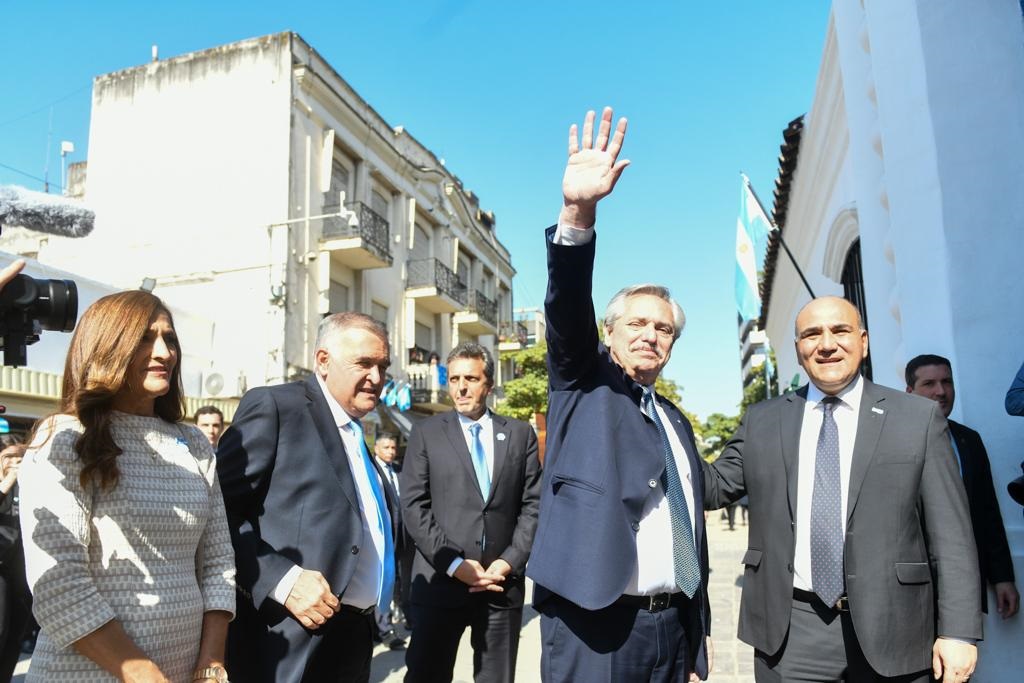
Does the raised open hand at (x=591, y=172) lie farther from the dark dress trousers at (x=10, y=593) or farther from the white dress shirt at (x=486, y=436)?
the dark dress trousers at (x=10, y=593)

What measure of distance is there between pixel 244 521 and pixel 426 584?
4.37 ft

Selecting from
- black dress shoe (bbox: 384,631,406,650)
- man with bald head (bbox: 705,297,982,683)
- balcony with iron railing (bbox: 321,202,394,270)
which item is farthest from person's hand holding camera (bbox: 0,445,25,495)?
balcony with iron railing (bbox: 321,202,394,270)

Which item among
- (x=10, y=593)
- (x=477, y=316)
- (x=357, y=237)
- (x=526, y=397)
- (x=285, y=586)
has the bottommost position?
(x=10, y=593)

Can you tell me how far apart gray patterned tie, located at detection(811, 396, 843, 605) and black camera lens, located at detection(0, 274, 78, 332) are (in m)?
2.69

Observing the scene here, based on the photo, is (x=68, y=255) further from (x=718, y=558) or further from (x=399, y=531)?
(x=399, y=531)

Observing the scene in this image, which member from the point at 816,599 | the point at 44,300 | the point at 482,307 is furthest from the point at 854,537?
the point at 482,307

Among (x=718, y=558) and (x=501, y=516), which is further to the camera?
(x=718, y=558)

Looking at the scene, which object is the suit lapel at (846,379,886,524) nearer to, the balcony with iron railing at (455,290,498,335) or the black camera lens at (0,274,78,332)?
the black camera lens at (0,274,78,332)

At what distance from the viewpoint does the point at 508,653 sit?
3.72 meters

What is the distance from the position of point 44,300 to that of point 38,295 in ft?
0.08

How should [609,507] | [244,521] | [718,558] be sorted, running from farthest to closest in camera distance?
[718,558] < [244,521] < [609,507]

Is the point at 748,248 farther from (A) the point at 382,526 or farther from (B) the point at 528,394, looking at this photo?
(B) the point at 528,394

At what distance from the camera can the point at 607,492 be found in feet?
7.89

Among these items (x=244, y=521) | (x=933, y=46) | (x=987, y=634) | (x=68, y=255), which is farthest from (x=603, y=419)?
(x=68, y=255)
